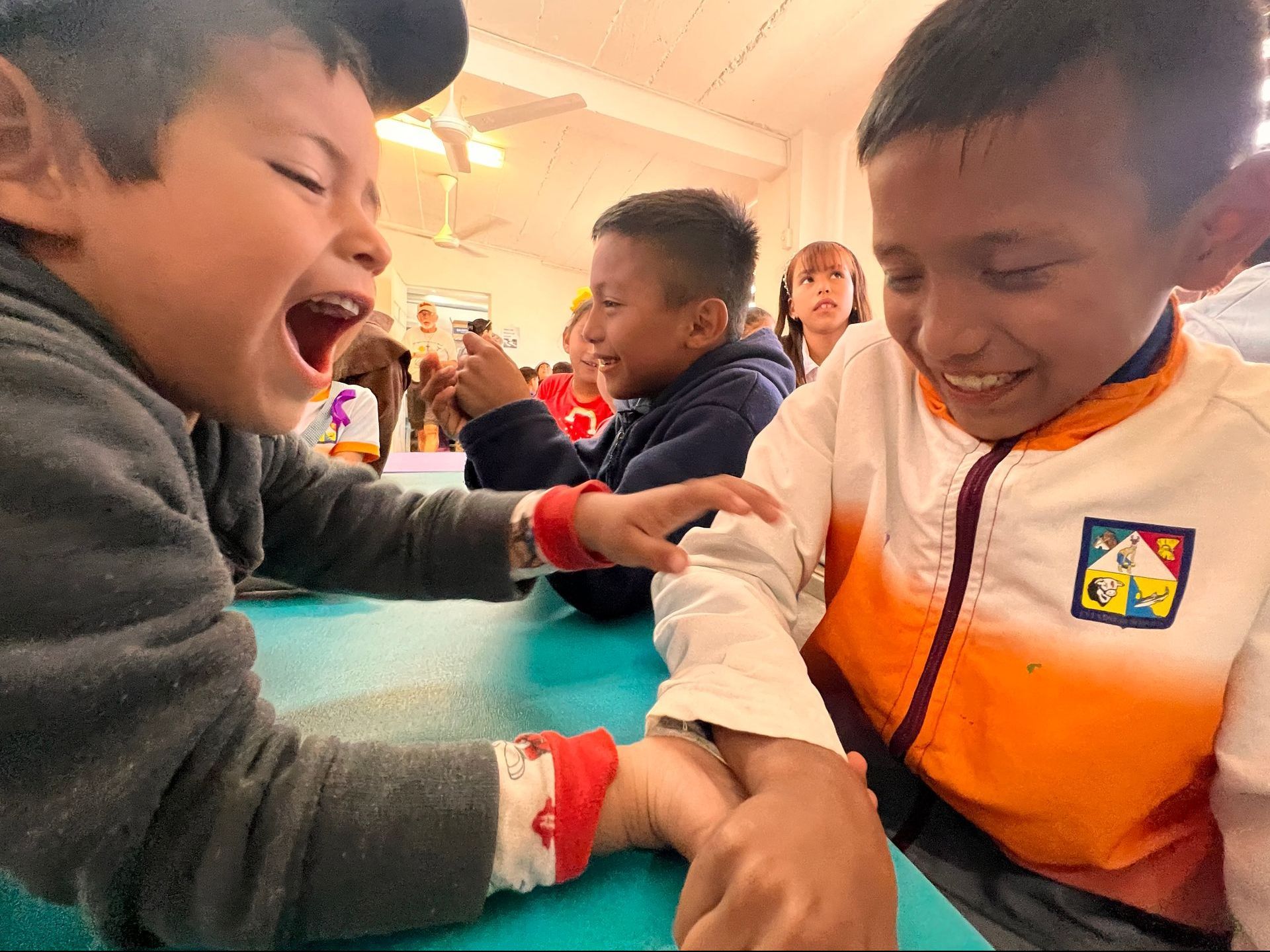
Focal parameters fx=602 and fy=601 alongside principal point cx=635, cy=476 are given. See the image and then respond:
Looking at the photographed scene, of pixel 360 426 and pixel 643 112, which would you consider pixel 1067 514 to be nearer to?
pixel 360 426

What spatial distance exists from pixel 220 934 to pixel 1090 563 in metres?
0.41

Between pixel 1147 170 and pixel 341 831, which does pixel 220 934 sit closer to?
pixel 341 831

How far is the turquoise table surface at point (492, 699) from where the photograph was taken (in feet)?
0.66

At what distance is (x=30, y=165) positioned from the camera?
245mm

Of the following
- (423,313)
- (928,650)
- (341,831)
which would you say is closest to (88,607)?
(341,831)

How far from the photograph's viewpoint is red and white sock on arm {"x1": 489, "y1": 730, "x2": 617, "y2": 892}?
0.70ft

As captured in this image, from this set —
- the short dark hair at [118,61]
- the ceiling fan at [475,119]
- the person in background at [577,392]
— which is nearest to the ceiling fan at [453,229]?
the ceiling fan at [475,119]

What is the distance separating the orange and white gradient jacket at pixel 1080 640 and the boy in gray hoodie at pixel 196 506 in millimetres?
65

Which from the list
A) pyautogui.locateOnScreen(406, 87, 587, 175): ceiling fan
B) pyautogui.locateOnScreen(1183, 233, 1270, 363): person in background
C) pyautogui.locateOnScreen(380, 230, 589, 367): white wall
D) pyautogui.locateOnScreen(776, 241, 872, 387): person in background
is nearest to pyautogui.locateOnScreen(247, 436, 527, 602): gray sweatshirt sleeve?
pyautogui.locateOnScreen(1183, 233, 1270, 363): person in background

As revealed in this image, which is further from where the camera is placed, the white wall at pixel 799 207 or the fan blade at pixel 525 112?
the fan blade at pixel 525 112

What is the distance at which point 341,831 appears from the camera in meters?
0.20

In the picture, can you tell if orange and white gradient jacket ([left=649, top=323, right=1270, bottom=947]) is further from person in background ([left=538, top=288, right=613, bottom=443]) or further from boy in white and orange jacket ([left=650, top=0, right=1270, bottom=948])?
person in background ([left=538, top=288, right=613, bottom=443])

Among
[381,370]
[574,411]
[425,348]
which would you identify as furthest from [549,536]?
[574,411]

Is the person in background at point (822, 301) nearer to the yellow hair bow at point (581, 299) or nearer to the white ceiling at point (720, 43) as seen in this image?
the yellow hair bow at point (581, 299)
